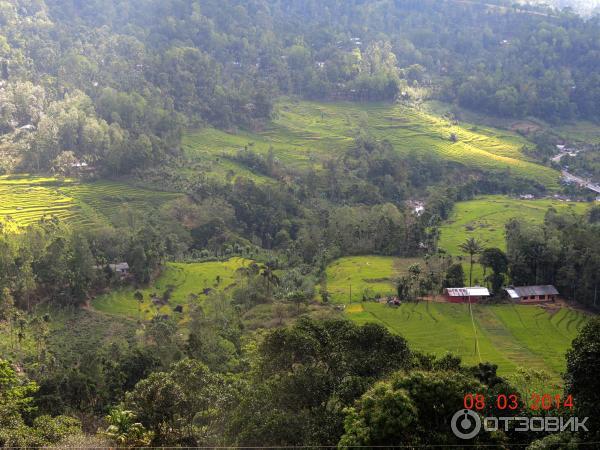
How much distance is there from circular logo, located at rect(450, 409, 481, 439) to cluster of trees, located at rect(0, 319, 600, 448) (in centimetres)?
17

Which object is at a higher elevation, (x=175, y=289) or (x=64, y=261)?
(x=64, y=261)

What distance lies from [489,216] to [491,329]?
2569 centimetres

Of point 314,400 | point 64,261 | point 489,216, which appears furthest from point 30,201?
point 489,216

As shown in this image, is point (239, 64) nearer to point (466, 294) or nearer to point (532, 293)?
point (466, 294)

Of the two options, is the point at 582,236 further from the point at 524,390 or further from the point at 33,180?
the point at 33,180

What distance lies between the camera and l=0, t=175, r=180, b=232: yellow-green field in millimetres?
47125

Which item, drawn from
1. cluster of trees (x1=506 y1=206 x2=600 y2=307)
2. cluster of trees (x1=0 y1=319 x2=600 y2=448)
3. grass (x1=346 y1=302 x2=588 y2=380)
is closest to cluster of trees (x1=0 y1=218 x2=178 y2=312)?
cluster of trees (x1=0 y1=319 x2=600 y2=448)

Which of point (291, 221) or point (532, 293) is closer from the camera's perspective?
point (532, 293)

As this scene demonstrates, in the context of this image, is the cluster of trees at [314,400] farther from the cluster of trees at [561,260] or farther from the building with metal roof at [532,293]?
the cluster of trees at [561,260]

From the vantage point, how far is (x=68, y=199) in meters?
50.8

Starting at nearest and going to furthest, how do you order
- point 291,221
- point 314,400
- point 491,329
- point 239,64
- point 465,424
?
point 465,424, point 314,400, point 491,329, point 291,221, point 239,64

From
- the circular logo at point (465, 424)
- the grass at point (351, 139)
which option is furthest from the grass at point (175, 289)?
the circular logo at point (465, 424)

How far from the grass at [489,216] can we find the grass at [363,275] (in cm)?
603

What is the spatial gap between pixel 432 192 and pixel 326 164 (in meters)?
11.2
